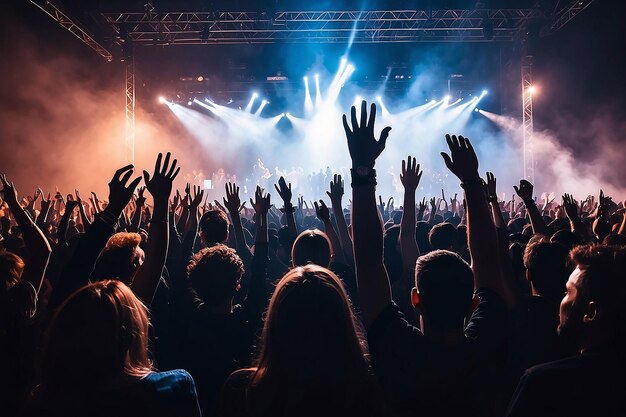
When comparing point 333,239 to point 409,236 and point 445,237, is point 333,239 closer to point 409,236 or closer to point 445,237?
point 409,236

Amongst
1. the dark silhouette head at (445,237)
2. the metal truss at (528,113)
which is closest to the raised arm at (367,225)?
the dark silhouette head at (445,237)

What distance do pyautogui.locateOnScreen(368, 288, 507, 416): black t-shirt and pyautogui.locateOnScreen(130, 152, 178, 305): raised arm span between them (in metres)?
1.38

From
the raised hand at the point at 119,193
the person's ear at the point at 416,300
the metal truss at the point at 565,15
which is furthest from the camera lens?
the metal truss at the point at 565,15

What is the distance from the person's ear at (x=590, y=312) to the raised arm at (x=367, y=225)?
0.74 m

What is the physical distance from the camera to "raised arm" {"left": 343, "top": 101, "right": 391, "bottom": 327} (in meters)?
2.00

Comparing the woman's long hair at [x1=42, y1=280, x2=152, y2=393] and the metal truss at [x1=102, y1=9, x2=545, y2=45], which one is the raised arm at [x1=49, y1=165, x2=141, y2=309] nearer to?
the woman's long hair at [x1=42, y1=280, x2=152, y2=393]

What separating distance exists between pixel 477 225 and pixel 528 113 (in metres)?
16.4

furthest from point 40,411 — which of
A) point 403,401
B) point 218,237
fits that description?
point 218,237

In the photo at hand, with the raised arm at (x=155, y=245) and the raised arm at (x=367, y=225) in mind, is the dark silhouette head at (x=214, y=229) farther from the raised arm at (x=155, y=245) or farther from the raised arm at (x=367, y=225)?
the raised arm at (x=367, y=225)

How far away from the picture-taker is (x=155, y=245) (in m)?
2.71

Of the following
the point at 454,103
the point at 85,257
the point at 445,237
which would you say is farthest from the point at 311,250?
the point at 454,103

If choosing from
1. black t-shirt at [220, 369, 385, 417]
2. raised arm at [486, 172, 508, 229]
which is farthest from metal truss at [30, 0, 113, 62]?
black t-shirt at [220, 369, 385, 417]

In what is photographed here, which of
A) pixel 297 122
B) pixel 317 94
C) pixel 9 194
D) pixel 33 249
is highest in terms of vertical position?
pixel 317 94

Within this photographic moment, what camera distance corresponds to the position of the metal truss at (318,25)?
15.0 m
